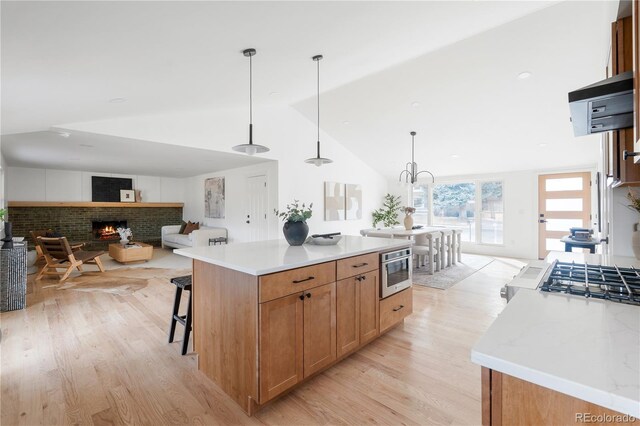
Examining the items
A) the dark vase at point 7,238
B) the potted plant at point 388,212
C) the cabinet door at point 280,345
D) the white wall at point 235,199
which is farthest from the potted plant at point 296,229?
the potted plant at point 388,212

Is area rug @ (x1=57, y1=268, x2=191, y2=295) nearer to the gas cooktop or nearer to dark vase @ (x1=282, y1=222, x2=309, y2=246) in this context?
dark vase @ (x1=282, y1=222, x2=309, y2=246)

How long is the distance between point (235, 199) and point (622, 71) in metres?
6.69

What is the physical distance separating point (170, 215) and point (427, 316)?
8.53m

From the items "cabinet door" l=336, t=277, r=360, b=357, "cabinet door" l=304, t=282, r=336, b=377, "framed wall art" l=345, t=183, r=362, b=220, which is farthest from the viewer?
"framed wall art" l=345, t=183, r=362, b=220

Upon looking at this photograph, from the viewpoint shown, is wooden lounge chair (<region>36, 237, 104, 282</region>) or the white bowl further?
wooden lounge chair (<region>36, 237, 104, 282</region>)

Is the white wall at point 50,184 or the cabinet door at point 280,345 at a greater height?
the white wall at point 50,184

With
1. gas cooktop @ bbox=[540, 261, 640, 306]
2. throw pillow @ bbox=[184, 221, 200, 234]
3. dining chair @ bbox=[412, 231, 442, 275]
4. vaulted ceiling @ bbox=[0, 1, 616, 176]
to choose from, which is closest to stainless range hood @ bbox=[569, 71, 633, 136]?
gas cooktop @ bbox=[540, 261, 640, 306]

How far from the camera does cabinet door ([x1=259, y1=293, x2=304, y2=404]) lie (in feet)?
5.40

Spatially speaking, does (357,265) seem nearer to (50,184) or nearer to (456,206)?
(456,206)

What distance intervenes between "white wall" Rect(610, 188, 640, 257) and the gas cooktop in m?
0.75

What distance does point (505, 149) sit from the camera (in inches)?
230

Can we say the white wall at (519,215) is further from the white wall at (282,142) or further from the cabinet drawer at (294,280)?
the cabinet drawer at (294,280)

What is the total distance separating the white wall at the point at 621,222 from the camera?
192 cm

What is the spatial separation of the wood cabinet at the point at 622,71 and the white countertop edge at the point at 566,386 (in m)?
1.24
